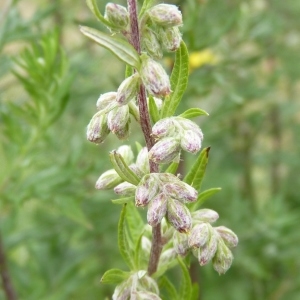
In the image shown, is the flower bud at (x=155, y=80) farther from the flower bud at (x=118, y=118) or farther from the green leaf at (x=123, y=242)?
the green leaf at (x=123, y=242)

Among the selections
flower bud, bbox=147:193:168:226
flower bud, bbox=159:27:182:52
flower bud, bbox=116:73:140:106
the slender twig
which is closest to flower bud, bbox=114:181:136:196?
flower bud, bbox=147:193:168:226

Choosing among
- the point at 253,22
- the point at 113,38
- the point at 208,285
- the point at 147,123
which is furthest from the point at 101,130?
the point at 208,285

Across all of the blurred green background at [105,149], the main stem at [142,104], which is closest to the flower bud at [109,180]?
the main stem at [142,104]

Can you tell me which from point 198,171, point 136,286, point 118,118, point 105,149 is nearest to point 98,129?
point 118,118

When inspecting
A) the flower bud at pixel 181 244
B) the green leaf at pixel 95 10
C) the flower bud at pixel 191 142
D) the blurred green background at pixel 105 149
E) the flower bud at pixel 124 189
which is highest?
the green leaf at pixel 95 10

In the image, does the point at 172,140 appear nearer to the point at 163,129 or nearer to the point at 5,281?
the point at 163,129

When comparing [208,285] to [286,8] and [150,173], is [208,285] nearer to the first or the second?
[286,8]

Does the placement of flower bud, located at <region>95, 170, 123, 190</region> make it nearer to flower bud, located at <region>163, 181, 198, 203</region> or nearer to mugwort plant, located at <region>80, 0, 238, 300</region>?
mugwort plant, located at <region>80, 0, 238, 300</region>

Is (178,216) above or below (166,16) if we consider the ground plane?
below
